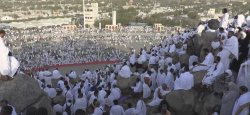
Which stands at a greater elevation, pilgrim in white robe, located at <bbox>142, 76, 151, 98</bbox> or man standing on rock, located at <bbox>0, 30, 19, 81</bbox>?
man standing on rock, located at <bbox>0, 30, 19, 81</bbox>

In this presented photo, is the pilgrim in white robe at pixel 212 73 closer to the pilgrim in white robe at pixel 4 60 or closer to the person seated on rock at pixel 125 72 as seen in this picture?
the person seated on rock at pixel 125 72

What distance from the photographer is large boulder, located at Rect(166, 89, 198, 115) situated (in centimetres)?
541

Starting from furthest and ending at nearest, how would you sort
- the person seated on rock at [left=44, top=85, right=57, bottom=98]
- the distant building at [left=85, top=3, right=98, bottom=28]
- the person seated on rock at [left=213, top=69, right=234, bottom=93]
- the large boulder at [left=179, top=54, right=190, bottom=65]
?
1. the distant building at [left=85, top=3, right=98, bottom=28]
2. the large boulder at [left=179, top=54, right=190, bottom=65]
3. the person seated on rock at [left=44, top=85, right=57, bottom=98]
4. the person seated on rock at [left=213, top=69, right=234, bottom=93]

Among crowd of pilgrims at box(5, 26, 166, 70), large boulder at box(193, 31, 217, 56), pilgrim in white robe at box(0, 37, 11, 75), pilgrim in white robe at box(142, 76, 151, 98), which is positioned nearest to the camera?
pilgrim in white robe at box(0, 37, 11, 75)

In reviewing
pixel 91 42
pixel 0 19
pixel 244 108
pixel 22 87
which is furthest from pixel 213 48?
pixel 0 19

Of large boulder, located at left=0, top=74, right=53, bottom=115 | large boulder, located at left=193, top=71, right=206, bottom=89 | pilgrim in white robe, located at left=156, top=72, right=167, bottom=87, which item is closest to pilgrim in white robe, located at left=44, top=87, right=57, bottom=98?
large boulder, located at left=0, top=74, right=53, bottom=115

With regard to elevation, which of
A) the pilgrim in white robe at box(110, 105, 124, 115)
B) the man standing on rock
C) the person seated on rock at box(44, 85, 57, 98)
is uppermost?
the man standing on rock

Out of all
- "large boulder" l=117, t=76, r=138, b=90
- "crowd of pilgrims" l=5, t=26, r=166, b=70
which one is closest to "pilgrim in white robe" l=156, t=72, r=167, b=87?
"large boulder" l=117, t=76, r=138, b=90

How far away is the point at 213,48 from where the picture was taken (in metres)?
7.32

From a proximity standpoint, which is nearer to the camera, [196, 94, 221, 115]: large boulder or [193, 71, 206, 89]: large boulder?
[196, 94, 221, 115]: large boulder

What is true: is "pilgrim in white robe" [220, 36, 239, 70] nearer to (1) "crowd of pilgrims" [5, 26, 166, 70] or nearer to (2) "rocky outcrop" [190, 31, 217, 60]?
(2) "rocky outcrop" [190, 31, 217, 60]

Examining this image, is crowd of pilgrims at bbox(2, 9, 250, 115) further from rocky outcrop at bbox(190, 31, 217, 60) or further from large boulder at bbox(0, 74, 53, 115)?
rocky outcrop at bbox(190, 31, 217, 60)

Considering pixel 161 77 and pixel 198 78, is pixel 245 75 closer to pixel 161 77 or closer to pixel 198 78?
pixel 198 78

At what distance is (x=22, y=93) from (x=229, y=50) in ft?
16.8
